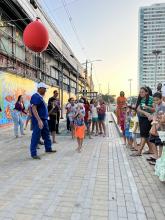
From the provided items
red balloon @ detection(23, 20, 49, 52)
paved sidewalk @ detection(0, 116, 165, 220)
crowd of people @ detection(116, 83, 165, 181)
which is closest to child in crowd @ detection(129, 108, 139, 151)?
crowd of people @ detection(116, 83, 165, 181)

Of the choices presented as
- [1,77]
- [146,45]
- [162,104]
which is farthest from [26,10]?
[146,45]

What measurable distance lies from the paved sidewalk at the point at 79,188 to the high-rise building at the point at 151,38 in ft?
144

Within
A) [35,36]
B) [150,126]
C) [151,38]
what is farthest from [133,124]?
[151,38]

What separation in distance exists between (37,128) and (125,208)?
3.99 meters

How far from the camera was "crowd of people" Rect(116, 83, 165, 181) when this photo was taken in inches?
238

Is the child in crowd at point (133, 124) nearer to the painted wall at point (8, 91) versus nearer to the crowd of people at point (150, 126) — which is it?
the crowd of people at point (150, 126)

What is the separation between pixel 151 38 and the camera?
5059 cm

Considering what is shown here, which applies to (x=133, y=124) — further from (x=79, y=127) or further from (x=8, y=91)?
(x=8, y=91)

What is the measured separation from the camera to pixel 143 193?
5.37m

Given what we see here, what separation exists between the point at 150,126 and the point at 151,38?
45.0 metres

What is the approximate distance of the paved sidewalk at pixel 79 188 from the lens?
446 cm

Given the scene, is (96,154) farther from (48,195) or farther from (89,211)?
(89,211)

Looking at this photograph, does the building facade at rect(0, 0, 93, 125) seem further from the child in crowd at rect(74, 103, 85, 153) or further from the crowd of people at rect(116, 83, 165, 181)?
the crowd of people at rect(116, 83, 165, 181)

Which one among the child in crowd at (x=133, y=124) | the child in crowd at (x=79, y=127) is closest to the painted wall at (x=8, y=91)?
the child in crowd at (x=79, y=127)
